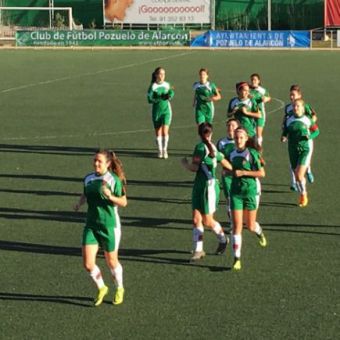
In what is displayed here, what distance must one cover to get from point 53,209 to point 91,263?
5.09 m

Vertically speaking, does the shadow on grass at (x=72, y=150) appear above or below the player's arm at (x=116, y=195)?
below

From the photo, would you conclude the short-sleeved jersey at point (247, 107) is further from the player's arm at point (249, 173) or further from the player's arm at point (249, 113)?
the player's arm at point (249, 173)

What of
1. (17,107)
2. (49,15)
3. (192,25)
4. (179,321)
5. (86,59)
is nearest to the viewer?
(179,321)

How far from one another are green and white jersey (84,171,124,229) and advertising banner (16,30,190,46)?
52672 millimetres

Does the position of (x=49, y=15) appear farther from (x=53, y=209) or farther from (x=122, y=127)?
(x=53, y=209)

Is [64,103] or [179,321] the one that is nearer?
[179,321]

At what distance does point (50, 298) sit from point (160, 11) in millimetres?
60278

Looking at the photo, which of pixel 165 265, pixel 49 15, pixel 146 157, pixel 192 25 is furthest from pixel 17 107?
pixel 49 15

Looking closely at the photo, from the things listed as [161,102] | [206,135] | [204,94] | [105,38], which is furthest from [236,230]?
[105,38]

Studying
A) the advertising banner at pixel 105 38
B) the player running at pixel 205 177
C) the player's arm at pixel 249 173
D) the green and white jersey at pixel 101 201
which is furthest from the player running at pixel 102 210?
the advertising banner at pixel 105 38

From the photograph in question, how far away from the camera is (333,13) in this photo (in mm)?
66688

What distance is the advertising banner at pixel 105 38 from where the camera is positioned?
61.2m

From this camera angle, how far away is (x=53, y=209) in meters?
14.2

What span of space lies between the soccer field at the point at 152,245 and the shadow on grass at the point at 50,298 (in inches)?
0.5
